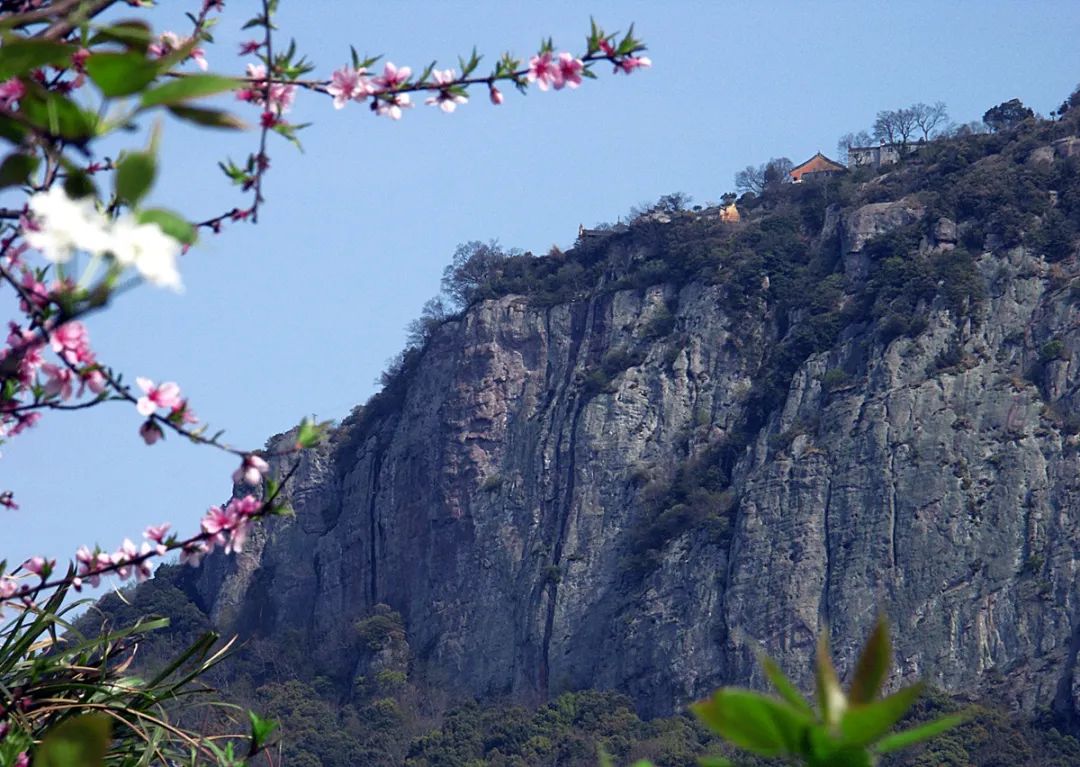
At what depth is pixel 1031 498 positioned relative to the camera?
4066 cm

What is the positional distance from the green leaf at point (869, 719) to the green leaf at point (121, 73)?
964 mm

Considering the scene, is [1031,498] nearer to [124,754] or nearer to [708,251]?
[708,251]

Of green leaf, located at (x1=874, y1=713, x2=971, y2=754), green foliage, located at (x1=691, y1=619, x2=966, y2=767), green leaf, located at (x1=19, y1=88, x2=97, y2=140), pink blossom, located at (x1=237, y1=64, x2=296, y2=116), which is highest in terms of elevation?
pink blossom, located at (x1=237, y1=64, x2=296, y2=116)

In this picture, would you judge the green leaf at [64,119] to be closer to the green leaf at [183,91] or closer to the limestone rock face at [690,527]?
the green leaf at [183,91]

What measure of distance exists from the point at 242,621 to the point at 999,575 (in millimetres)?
28178

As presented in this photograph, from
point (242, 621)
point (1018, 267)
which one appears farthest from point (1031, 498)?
point (242, 621)

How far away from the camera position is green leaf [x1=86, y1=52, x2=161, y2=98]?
1693 millimetres

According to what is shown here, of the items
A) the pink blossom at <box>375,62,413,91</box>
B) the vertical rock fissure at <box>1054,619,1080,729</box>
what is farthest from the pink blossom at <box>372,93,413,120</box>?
the vertical rock fissure at <box>1054,619,1080,729</box>

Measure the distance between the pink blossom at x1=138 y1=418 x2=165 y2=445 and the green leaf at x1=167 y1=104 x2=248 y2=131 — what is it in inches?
30.1

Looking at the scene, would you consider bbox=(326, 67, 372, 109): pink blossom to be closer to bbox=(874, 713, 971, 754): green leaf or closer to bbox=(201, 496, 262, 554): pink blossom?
bbox=(201, 496, 262, 554): pink blossom

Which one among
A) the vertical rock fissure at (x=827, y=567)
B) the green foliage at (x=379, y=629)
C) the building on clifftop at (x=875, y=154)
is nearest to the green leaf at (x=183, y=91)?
the vertical rock fissure at (x=827, y=567)

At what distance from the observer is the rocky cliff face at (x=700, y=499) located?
133 feet

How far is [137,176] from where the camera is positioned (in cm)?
164

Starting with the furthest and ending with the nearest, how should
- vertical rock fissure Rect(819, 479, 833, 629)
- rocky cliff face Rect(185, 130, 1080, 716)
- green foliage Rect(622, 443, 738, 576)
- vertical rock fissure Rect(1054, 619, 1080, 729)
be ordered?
green foliage Rect(622, 443, 738, 576) → vertical rock fissure Rect(819, 479, 833, 629) → rocky cliff face Rect(185, 130, 1080, 716) → vertical rock fissure Rect(1054, 619, 1080, 729)
